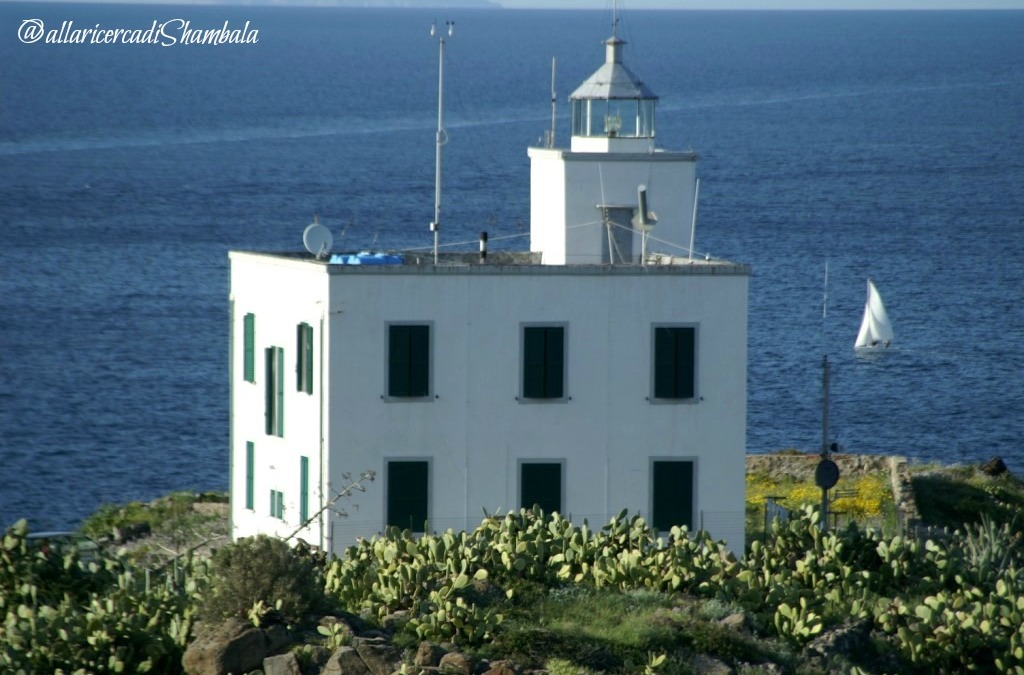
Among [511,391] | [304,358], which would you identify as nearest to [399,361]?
[304,358]

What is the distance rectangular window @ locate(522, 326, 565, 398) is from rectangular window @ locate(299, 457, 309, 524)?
435 cm

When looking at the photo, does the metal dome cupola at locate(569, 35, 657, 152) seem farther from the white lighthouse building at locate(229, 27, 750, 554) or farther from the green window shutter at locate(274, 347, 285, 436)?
the green window shutter at locate(274, 347, 285, 436)

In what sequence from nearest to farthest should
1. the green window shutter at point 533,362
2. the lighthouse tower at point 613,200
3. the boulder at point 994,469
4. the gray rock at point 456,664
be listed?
the gray rock at point 456,664, the green window shutter at point 533,362, the lighthouse tower at point 613,200, the boulder at point 994,469

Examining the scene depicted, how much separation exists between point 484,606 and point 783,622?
3.70m

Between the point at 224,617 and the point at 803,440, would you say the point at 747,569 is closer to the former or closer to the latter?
the point at 224,617

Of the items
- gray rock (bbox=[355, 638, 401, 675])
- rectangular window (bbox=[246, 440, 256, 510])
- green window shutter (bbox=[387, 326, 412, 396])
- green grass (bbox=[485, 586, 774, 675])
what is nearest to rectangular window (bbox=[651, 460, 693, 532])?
green window shutter (bbox=[387, 326, 412, 396])

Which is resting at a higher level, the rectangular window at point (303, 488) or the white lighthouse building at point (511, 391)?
the white lighthouse building at point (511, 391)

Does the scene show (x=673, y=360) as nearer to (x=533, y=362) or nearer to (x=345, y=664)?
(x=533, y=362)

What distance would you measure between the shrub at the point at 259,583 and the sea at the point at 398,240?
61.9ft

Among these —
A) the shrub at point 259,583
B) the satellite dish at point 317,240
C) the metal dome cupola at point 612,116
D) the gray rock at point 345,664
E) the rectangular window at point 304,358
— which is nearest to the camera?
the gray rock at point 345,664

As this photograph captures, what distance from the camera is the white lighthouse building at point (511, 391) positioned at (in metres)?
32.0

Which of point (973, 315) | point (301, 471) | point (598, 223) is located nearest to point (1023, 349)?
point (973, 315)

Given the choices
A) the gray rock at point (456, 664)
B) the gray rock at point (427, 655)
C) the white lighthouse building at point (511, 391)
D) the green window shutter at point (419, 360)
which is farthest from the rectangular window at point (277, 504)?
the gray rock at point (456, 664)

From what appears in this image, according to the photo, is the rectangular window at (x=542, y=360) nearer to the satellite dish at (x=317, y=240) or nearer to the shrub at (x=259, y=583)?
the satellite dish at (x=317, y=240)
